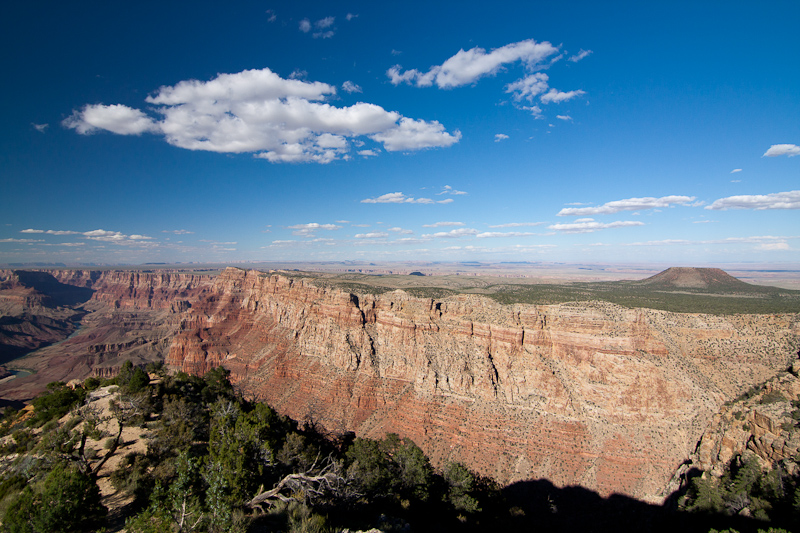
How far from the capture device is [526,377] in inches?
1692

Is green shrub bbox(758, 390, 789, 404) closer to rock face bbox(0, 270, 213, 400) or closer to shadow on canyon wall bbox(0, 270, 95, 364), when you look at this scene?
rock face bbox(0, 270, 213, 400)

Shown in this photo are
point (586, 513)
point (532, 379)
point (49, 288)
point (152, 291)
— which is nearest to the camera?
point (586, 513)

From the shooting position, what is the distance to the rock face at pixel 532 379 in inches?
1396

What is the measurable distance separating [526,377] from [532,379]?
74 cm

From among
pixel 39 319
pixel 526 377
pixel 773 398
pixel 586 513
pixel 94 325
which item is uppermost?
pixel 773 398

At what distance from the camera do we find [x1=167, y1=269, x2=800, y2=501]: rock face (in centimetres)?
3547

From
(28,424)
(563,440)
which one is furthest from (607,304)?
(28,424)

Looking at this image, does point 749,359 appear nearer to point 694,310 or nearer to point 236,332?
point 694,310

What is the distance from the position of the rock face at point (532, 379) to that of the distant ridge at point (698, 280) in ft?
128

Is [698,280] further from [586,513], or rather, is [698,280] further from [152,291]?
[152,291]

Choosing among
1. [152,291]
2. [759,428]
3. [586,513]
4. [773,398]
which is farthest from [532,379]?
[152,291]

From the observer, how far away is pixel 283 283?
80.9 m

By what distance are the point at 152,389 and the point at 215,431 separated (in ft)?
55.2

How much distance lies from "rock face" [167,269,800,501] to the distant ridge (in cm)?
3899
